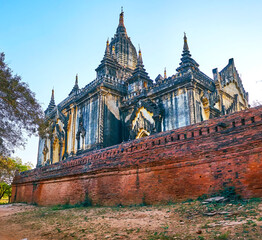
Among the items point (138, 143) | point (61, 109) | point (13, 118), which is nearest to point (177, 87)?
point (138, 143)

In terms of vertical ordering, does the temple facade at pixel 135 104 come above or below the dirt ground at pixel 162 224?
above

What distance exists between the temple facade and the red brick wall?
13.6ft

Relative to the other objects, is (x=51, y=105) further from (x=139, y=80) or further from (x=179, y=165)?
(x=179, y=165)

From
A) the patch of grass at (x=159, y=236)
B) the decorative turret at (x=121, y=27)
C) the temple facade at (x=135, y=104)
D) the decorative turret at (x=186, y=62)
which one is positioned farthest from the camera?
the decorative turret at (x=121, y=27)

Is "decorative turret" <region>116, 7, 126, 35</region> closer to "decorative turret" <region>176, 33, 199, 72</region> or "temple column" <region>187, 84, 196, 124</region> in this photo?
"decorative turret" <region>176, 33, 199, 72</region>

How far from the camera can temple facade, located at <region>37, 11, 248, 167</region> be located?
17875mm

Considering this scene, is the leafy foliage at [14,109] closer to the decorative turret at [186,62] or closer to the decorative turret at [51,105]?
the decorative turret at [186,62]

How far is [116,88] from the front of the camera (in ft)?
73.1

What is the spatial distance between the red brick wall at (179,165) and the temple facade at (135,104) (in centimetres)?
414

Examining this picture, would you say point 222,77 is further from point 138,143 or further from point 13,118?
point 13,118

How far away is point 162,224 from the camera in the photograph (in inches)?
277

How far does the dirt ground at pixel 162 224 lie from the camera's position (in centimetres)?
591

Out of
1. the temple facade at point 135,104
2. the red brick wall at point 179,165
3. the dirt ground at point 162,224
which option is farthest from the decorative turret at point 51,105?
the dirt ground at point 162,224

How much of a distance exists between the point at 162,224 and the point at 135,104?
47.7 ft
